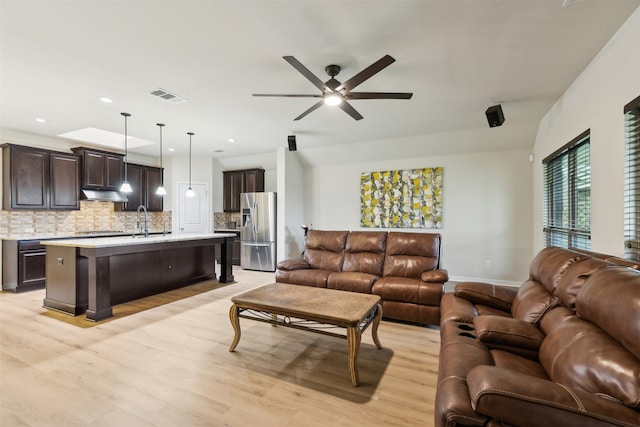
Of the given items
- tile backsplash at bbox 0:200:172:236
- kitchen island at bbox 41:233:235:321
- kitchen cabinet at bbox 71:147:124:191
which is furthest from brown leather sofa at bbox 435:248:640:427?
kitchen cabinet at bbox 71:147:124:191

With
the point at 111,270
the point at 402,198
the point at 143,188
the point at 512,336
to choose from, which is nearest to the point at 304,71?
the point at 512,336

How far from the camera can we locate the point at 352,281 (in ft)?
12.0

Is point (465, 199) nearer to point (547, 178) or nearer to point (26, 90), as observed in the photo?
point (547, 178)

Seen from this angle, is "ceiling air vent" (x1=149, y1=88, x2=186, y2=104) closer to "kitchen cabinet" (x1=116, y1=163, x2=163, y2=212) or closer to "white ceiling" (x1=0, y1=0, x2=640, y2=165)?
"white ceiling" (x1=0, y1=0, x2=640, y2=165)

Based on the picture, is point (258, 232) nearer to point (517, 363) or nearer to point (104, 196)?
point (104, 196)

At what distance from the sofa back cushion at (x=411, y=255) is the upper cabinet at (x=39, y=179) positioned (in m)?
5.87

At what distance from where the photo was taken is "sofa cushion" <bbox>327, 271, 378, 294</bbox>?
3580mm

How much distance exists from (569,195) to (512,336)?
8.72ft

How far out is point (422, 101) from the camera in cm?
379

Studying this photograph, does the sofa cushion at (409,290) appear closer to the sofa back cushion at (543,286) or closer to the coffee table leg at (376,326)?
the coffee table leg at (376,326)

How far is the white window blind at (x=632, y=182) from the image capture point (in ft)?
6.95

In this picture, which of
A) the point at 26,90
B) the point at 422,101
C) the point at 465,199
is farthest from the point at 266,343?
the point at 465,199

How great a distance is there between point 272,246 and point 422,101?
13.8 feet

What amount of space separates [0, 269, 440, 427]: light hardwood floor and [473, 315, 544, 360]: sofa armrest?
0.61 m
